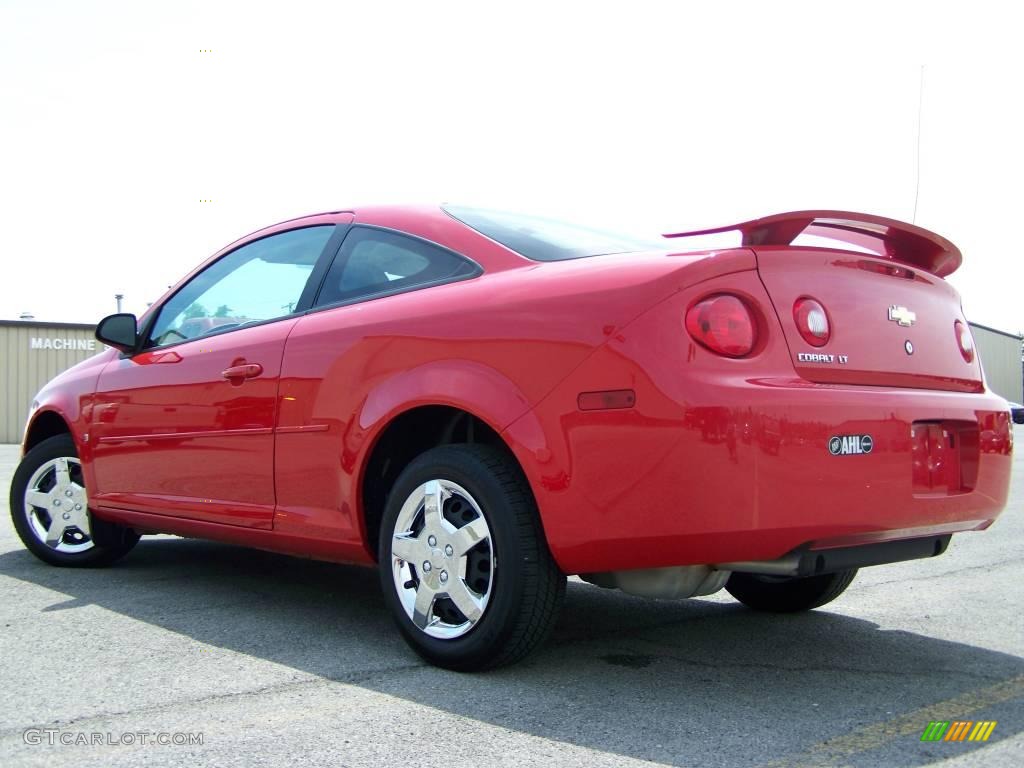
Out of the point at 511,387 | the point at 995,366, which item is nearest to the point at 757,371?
the point at 511,387

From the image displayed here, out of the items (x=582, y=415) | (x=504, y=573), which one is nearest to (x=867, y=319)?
(x=582, y=415)

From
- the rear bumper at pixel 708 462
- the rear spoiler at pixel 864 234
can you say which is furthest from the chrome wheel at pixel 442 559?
the rear spoiler at pixel 864 234

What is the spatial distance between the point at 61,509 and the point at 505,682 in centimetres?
306

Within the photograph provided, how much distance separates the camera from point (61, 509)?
5.19 m

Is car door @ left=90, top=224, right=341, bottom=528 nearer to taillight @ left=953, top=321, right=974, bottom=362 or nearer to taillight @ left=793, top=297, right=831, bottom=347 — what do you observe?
taillight @ left=793, top=297, right=831, bottom=347

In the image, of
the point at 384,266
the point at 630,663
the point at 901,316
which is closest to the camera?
the point at 901,316

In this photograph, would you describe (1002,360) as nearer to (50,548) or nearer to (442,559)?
(50,548)

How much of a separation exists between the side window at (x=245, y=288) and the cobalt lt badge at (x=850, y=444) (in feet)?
7.02

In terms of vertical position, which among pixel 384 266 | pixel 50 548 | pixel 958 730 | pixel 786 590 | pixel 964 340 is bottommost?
pixel 50 548

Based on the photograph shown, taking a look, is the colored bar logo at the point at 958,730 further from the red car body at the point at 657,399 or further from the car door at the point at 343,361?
the car door at the point at 343,361

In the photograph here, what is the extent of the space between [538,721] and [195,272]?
2.90 metres

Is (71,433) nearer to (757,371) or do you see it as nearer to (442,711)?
(442,711)

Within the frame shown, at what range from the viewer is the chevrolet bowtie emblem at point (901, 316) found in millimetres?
3138

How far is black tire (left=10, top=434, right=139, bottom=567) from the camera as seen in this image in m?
5.12
